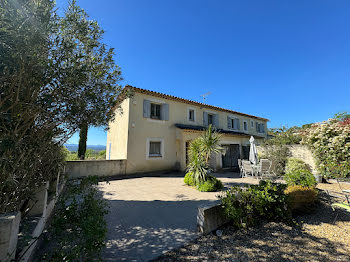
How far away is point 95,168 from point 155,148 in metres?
4.46

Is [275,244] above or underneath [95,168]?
underneath

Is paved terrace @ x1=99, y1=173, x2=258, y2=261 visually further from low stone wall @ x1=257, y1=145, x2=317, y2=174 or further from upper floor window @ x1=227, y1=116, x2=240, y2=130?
upper floor window @ x1=227, y1=116, x2=240, y2=130

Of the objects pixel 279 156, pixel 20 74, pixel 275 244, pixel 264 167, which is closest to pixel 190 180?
pixel 275 244

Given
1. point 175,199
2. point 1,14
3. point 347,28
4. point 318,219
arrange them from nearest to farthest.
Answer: point 1,14, point 318,219, point 175,199, point 347,28

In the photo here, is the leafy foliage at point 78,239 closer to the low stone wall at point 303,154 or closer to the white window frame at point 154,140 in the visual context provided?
the white window frame at point 154,140

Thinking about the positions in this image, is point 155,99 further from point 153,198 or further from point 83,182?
point 83,182

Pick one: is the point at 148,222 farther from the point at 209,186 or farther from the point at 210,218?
the point at 209,186

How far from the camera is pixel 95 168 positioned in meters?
8.94

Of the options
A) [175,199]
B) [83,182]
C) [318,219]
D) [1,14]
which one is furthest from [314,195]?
[1,14]

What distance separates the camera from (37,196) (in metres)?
3.14

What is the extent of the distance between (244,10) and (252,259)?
1206 cm

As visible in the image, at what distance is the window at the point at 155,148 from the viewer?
11.4m

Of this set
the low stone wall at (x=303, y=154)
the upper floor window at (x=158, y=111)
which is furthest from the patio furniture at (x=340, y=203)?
the upper floor window at (x=158, y=111)

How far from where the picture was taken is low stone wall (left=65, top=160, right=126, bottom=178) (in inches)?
325
